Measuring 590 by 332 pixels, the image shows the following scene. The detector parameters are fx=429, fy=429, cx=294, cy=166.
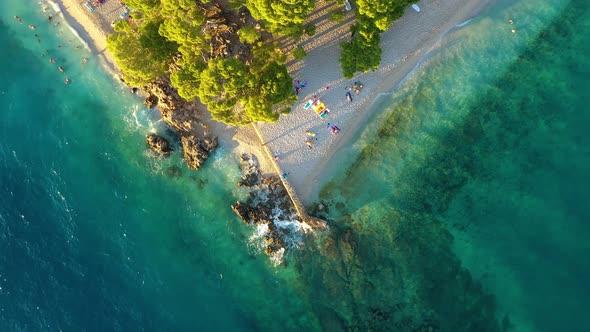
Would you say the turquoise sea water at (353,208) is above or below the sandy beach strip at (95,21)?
below

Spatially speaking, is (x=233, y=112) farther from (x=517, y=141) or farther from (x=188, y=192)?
(x=517, y=141)

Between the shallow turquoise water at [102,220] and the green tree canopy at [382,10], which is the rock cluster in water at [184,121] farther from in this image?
the green tree canopy at [382,10]

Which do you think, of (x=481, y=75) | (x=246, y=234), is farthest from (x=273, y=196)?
(x=481, y=75)

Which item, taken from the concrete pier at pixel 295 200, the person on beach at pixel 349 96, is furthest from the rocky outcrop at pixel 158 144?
the person on beach at pixel 349 96

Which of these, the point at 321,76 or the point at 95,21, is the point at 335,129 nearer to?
the point at 321,76

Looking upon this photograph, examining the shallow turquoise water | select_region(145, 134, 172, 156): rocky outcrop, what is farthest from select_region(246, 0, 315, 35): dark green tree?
select_region(145, 134, 172, 156): rocky outcrop

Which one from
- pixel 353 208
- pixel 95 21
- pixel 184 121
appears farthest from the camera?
pixel 95 21

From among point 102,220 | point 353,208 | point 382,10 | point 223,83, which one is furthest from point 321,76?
point 102,220
